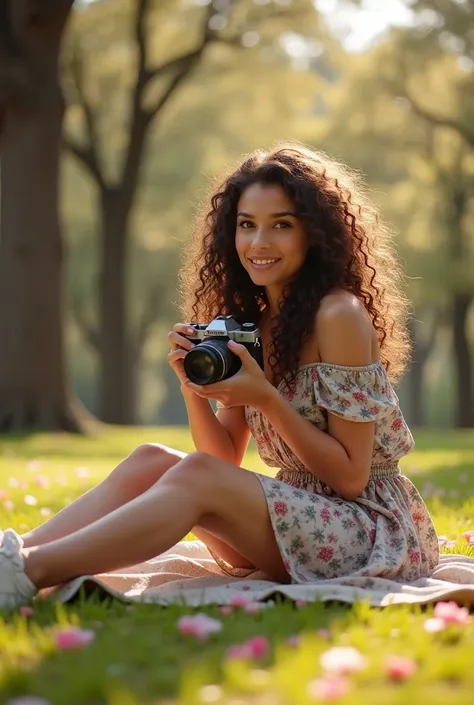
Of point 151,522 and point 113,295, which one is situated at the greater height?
point 113,295

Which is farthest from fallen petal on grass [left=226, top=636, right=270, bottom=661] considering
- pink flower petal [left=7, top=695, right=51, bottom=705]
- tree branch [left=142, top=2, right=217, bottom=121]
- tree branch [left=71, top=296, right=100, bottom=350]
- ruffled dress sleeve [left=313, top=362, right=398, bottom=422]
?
tree branch [left=71, top=296, right=100, bottom=350]

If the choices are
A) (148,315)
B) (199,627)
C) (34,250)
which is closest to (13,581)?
(199,627)

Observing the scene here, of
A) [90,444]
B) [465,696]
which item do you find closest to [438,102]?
[90,444]

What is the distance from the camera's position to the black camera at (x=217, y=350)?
343cm

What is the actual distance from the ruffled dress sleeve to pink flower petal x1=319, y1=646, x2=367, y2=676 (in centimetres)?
118

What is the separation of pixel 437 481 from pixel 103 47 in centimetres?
1171

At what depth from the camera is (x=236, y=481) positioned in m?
3.32

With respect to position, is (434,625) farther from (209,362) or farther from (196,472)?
(209,362)

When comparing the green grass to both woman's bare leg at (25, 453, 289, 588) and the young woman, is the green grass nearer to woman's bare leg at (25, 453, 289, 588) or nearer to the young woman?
woman's bare leg at (25, 453, 289, 588)

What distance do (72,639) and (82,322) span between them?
897 inches

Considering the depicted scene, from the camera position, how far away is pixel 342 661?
93.3 inches

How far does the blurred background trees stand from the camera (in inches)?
499

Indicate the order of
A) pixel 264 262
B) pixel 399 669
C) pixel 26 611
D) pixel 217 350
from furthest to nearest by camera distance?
pixel 264 262
pixel 217 350
pixel 26 611
pixel 399 669

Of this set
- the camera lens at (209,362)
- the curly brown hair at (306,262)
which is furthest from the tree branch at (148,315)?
the camera lens at (209,362)
